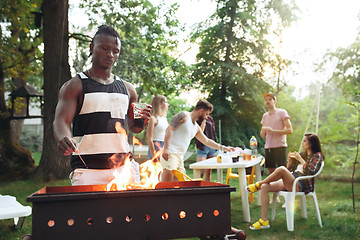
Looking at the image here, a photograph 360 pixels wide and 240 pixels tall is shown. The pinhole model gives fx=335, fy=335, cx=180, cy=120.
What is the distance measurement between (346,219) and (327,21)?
8.84 meters

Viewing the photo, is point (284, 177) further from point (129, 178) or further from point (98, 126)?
point (98, 126)

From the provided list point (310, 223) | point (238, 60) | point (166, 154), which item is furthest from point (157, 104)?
point (238, 60)

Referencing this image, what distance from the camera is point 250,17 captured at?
47.8ft

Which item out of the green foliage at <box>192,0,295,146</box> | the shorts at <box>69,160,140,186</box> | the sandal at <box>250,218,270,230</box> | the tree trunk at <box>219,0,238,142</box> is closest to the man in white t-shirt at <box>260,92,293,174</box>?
the sandal at <box>250,218,270,230</box>

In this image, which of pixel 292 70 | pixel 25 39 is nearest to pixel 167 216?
pixel 25 39

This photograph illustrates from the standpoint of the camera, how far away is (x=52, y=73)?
9.03 metres

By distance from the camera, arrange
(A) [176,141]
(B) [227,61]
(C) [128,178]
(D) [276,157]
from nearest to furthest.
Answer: (C) [128,178] < (A) [176,141] < (D) [276,157] < (B) [227,61]

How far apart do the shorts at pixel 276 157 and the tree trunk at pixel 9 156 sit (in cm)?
753

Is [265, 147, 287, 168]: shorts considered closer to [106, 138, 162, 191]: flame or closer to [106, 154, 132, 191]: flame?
[106, 138, 162, 191]: flame

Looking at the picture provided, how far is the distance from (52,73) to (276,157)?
244 inches

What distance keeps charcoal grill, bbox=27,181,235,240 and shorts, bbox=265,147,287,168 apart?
16.0 ft

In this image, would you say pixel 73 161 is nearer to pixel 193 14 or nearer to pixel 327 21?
pixel 327 21

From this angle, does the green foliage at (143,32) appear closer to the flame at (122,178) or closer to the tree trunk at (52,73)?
the tree trunk at (52,73)

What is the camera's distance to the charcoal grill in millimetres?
1603
